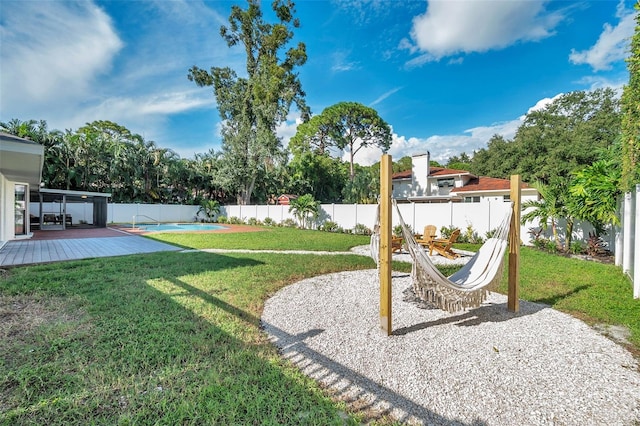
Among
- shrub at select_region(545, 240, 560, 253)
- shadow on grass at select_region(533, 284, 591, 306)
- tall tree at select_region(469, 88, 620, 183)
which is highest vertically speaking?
tall tree at select_region(469, 88, 620, 183)

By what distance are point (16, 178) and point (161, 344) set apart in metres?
11.9

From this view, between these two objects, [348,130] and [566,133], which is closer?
[566,133]

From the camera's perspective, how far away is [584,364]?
283cm

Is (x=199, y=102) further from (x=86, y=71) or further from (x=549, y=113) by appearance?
(x=549, y=113)

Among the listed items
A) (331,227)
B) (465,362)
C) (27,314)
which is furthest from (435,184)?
(27,314)

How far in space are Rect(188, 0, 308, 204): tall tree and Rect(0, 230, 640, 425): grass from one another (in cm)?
1928

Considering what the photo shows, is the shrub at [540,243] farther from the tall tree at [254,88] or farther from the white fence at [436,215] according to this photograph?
the tall tree at [254,88]

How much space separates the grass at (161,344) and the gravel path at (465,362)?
0.34 m

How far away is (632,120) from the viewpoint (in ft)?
18.1

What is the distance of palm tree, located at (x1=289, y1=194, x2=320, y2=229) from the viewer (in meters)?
18.2

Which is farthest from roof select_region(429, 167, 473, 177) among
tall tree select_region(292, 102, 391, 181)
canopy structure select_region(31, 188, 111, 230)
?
canopy structure select_region(31, 188, 111, 230)

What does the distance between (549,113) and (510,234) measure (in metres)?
32.5

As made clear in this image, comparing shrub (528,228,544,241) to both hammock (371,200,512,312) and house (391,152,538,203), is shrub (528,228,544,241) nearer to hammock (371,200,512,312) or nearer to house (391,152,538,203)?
hammock (371,200,512,312)

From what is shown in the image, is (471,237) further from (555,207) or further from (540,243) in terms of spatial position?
(555,207)
